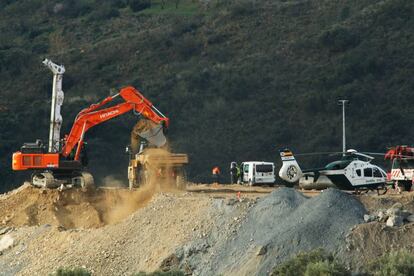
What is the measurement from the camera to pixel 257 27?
323ft

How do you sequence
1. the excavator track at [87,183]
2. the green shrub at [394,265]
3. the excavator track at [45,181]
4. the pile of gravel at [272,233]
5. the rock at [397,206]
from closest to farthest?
the green shrub at [394,265] < the pile of gravel at [272,233] < the rock at [397,206] < the excavator track at [87,183] < the excavator track at [45,181]

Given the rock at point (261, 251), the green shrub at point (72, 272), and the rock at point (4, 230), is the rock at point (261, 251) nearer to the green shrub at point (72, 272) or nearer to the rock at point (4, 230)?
the green shrub at point (72, 272)

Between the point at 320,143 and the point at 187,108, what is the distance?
1110 cm

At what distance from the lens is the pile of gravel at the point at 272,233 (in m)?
30.9

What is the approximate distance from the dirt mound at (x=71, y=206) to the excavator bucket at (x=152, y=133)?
8.00 feet

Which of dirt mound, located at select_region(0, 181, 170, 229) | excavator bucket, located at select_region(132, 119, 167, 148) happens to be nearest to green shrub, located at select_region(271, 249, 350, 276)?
dirt mound, located at select_region(0, 181, 170, 229)

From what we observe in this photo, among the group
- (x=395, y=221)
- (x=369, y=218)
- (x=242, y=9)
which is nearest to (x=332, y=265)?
(x=395, y=221)

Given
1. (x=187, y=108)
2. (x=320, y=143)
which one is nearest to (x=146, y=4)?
(x=187, y=108)

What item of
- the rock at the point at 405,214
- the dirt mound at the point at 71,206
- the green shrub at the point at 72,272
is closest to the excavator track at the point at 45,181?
the dirt mound at the point at 71,206

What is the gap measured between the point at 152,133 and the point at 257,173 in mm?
9116

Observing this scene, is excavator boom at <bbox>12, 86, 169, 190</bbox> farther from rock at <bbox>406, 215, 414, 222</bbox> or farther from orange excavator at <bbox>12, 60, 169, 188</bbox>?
rock at <bbox>406, 215, 414, 222</bbox>

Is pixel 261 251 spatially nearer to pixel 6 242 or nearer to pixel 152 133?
pixel 6 242

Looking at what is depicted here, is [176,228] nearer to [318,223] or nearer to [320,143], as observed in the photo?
[318,223]

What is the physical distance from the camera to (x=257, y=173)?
53.7 metres
